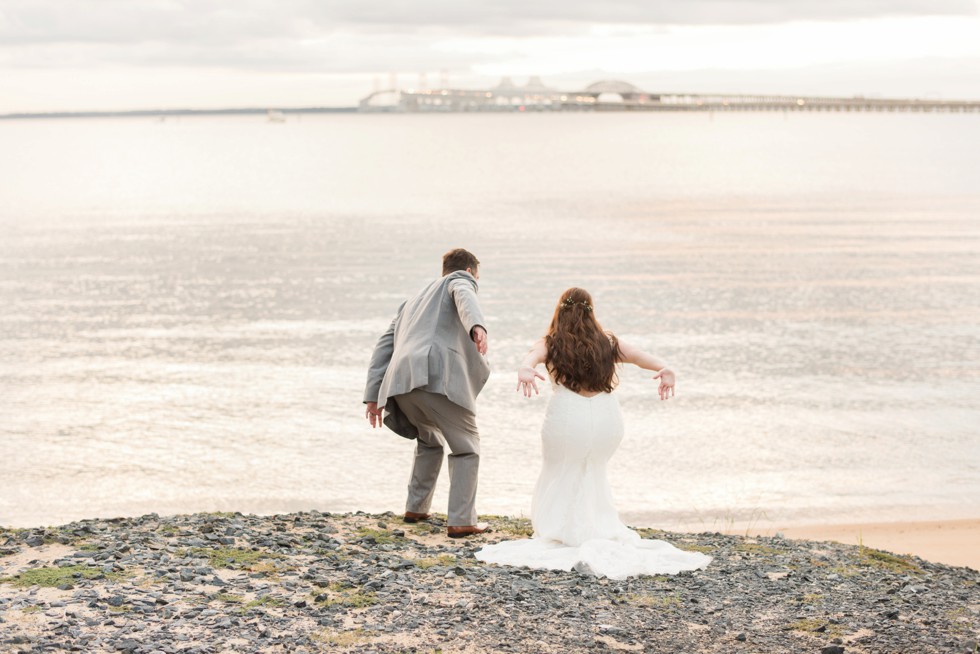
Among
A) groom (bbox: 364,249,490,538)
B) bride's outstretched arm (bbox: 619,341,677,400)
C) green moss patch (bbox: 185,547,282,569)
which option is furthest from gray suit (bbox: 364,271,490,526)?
green moss patch (bbox: 185,547,282,569)

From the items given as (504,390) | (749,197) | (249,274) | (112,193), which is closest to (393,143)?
(112,193)

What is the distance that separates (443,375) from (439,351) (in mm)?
165

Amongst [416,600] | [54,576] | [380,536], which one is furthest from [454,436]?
[54,576]

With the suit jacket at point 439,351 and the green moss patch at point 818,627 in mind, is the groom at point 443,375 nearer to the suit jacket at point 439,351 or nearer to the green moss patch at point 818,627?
the suit jacket at point 439,351

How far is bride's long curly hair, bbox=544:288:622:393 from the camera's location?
7.70 m

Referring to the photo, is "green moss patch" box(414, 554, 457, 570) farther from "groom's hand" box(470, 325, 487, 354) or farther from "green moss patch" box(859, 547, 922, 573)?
"green moss patch" box(859, 547, 922, 573)

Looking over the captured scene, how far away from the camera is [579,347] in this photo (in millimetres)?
7695

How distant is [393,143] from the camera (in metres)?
158

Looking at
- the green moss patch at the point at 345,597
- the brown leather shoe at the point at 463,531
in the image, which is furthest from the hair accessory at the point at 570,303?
the green moss patch at the point at 345,597

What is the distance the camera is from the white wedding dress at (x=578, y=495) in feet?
25.2

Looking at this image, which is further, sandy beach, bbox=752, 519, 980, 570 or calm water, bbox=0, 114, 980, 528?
calm water, bbox=0, 114, 980, 528

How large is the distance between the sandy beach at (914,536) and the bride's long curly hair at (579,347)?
12.0 ft

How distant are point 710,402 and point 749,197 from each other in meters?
46.7

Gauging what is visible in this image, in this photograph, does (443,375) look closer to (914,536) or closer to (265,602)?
(265,602)
